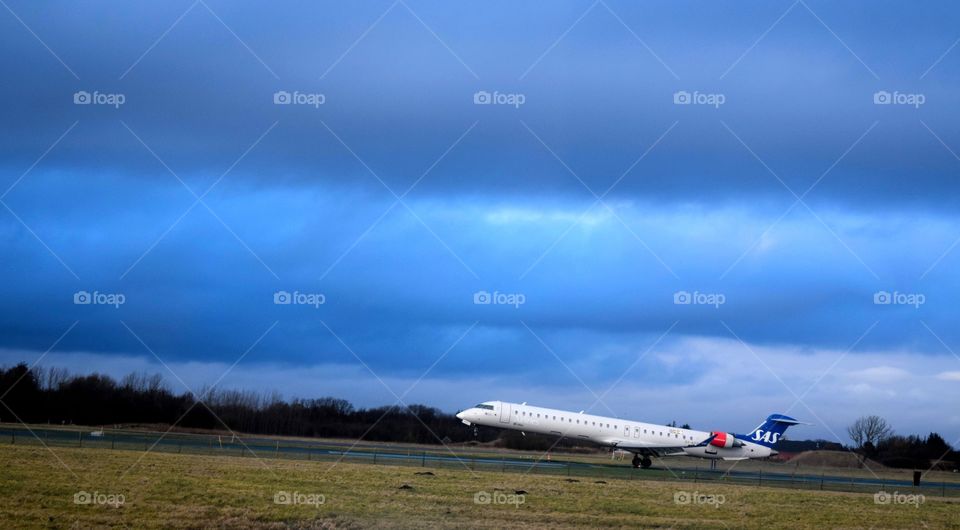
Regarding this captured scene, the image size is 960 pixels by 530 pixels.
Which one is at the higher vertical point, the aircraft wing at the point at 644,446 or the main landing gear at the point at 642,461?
the aircraft wing at the point at 644,446

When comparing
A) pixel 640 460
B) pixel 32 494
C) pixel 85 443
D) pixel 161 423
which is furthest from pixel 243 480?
pixel 161 423

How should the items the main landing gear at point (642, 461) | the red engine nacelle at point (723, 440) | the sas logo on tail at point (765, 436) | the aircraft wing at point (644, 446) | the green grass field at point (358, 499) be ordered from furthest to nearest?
the sas logo on tail at point (765, 436), the red engine nacelle at point (723, 440), the aircraft wing at point (644, 446), the main landing gear at point (642, 461), the green grass field at point (358, 499)

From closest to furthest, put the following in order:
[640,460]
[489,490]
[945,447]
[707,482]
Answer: [489,490] < [707,482] < [640,460] < [945,447]

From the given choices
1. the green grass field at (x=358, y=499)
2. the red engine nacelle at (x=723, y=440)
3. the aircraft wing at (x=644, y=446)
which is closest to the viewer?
the green grass field at (x=358, y=499)

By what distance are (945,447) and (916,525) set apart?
71983mm

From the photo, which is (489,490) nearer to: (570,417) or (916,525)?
(916,525)

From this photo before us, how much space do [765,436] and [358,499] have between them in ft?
157

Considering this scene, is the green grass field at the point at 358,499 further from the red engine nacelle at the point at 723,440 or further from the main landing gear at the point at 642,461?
the red engine nacelle at the point at 723,440

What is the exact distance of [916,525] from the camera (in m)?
35.6

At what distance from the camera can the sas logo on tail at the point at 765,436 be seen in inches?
2881

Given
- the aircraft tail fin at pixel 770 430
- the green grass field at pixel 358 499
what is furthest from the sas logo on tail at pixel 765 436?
the green grass field at pixel 358 499

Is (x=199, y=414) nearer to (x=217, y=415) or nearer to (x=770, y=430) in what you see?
(x=217, y=415)

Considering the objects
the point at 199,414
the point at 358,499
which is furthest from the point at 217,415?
the point at 358,499

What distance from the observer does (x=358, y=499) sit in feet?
108
